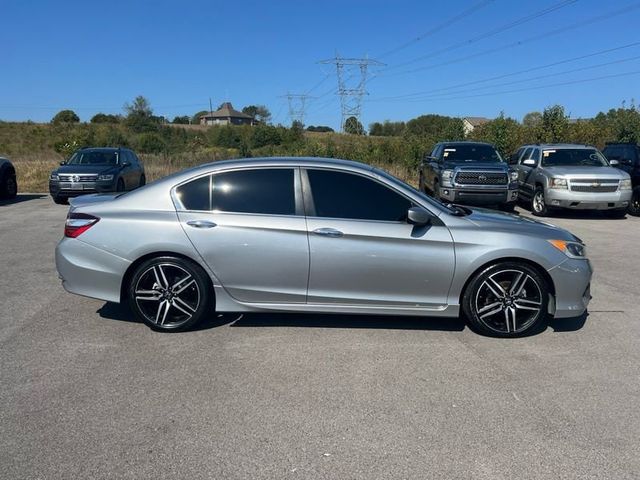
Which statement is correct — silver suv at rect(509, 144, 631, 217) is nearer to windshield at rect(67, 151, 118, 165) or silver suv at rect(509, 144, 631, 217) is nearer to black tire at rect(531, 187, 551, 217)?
black tire at rect(531, 187, 551, 217)

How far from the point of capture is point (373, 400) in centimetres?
388

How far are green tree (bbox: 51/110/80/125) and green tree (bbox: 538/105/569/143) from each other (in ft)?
191

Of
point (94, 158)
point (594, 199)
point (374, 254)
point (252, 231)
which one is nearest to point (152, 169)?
point (94, 158)

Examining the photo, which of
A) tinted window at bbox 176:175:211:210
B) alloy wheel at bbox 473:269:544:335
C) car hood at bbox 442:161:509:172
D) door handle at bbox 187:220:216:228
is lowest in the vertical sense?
alloy wheel at bbox 473:269:544:335

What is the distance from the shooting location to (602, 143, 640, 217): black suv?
14.4 m

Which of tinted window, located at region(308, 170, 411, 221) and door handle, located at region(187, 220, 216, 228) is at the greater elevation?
tinted window, located at region(308, 170, 411, 221)

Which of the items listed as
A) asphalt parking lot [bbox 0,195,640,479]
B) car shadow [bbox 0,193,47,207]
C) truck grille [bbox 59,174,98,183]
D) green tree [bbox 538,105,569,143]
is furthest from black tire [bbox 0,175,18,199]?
green tree [bbox 538,105,569,143]

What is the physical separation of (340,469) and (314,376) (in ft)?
4.04

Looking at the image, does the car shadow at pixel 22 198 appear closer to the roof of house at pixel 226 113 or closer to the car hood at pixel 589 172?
the car hood at pixel 589 172

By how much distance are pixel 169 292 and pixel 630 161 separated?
47.2ft

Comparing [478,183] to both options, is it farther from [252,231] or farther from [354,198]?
[252,231]

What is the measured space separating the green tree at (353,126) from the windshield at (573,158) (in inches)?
1526

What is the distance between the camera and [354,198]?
511 centimetres

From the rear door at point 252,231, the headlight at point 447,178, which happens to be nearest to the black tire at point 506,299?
the rear door at point 252,231
